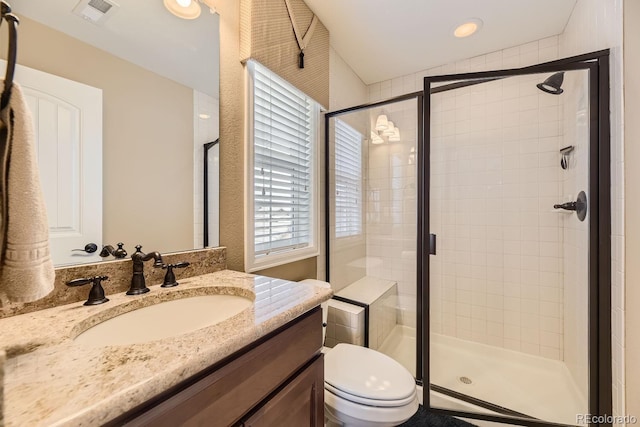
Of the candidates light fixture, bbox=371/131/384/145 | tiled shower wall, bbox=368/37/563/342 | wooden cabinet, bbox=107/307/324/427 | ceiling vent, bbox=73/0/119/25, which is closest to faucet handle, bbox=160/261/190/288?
wooden cabinet, bbox=107/307/324/427

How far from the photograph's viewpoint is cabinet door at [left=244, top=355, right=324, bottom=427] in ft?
2.17

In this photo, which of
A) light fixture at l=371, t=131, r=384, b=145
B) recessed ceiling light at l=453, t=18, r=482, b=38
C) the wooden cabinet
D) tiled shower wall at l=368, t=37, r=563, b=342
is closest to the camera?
the wooden cabinet

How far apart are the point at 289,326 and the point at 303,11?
1756 mm

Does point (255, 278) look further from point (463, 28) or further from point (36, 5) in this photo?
point (463, 28)

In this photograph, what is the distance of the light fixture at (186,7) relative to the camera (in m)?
1.04

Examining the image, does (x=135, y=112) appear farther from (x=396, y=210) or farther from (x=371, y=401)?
(x=396, y=210)

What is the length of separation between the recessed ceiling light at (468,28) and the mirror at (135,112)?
158cm

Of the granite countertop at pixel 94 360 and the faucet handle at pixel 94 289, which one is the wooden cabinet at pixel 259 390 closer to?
the granite countertop at pixel 94 360

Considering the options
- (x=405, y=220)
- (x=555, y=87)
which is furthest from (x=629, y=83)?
(x=405, y=220)

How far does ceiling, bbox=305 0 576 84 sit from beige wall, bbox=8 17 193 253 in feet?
3.83

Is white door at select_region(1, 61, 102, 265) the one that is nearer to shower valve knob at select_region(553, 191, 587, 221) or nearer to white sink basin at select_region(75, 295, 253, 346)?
white sink basin at select_region(75, 295, 253, 346)

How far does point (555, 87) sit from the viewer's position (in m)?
1.65

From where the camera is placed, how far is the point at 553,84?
5.33 feet

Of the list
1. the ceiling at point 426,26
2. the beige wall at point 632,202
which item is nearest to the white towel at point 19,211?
the ceiling at point 426,26
